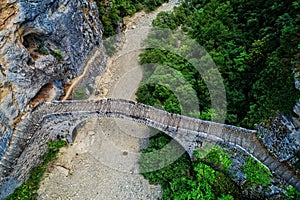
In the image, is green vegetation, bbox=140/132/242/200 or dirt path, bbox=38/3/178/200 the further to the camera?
dirt path, bbox=38/3/178/200

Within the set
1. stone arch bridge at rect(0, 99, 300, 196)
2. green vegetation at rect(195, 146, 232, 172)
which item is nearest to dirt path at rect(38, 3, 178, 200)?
stone arch bridge at rect(0, 99, 300, 196)

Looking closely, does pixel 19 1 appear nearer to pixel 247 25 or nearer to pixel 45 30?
pixel 45 30

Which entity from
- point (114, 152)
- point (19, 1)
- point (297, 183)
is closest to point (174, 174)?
point (114, 152)

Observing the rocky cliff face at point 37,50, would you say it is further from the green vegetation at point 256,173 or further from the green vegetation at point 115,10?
the green vegetation at point 256,173

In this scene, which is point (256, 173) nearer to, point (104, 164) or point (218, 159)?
point (218, 159)

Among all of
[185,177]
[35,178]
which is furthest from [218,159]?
[35,178]

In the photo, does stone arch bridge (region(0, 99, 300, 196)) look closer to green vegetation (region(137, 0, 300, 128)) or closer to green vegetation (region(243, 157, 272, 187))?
green vegetation (region(243, 157, 272, 187))
